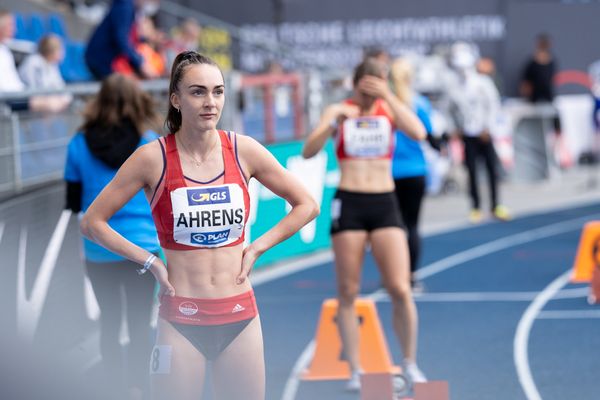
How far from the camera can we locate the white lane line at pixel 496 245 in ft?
44.0

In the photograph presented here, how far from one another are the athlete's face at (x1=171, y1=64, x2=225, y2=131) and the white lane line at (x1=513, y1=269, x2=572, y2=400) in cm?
389

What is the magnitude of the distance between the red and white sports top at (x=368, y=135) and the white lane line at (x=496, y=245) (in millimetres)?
3801

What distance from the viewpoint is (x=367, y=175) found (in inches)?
320

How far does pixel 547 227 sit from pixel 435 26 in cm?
960

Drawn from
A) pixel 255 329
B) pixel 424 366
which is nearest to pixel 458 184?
pixel 424 366

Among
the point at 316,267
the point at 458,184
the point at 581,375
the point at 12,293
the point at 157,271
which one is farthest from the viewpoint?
the point at 458,184

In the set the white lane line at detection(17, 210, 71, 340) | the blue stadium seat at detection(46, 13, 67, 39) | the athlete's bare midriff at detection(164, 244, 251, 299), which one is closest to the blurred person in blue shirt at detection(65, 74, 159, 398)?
the white lane line at detection(17, 210, 71, 340)

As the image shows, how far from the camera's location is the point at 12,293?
7.63 meters

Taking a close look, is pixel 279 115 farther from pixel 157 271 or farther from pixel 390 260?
pixel 157 271

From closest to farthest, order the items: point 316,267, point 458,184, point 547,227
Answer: point 316,267, point 547,227, point 458,184

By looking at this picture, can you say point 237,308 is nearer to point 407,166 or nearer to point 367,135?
point 367,135

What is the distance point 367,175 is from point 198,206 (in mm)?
3355

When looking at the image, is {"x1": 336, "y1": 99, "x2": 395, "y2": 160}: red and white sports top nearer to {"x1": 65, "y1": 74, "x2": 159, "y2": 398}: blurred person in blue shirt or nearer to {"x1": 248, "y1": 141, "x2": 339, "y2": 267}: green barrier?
{"x1": 65, "y1": 74, "x2": 159, "y2": 398}: blurred person in blue shirt

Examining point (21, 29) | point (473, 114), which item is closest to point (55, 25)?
point (21, 29)
